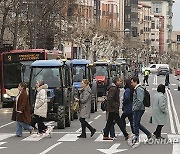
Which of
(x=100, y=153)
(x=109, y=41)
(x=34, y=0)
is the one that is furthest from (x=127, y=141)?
(x=109, y=41)

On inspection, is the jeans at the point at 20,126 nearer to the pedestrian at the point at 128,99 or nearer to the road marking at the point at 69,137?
the road marking at the point at 69,137

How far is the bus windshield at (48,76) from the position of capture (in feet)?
81.9

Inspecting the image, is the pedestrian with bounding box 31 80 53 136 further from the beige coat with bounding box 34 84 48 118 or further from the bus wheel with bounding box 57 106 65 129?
the bus wheel with bounding box 57 106 65 129

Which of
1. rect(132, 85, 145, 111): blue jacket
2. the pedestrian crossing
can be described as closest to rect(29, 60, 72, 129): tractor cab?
the pedestrian crossing

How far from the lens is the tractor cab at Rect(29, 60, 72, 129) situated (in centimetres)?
2417

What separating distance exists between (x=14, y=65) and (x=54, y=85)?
477 inches

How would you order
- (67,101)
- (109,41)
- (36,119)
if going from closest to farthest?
(36,119) → (67,101) → (109,41)

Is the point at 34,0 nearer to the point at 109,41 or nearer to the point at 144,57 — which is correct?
the point at 109,41

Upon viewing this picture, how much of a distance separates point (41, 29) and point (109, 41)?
48297 mm

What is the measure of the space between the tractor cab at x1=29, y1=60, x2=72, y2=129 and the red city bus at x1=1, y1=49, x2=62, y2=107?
10.4 metres

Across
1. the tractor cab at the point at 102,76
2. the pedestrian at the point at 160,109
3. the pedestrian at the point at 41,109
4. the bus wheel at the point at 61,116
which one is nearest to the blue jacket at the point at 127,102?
the pedestrian at the point at 160,109

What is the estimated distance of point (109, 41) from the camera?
101438 mm

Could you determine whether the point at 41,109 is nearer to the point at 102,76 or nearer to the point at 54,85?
the point at 54,85

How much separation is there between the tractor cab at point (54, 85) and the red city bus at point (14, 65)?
10400 millimetres
